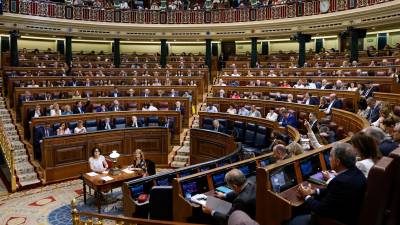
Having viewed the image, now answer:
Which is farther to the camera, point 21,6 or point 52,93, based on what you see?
point 21,6

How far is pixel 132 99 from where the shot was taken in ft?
35.8

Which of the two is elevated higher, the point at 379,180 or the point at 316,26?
the point at 316,26

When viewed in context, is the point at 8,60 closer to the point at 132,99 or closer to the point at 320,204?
the point at 132,99

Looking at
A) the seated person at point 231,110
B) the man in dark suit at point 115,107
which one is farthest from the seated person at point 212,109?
the man in dark suit at point 115,107

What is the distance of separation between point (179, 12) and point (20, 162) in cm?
1130

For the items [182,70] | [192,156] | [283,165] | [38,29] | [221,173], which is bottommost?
[192,156]

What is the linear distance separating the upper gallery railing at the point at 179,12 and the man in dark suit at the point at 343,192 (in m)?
11.1

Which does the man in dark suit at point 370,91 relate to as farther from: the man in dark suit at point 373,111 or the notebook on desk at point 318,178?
the notebook on desk at point 318,178

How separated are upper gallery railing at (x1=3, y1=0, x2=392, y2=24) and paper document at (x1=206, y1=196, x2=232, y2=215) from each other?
10955 mm

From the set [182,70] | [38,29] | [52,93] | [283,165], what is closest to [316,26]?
[182,70]

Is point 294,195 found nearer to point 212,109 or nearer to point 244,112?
point 244,112

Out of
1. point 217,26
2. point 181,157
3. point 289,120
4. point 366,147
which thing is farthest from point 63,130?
point 217,26

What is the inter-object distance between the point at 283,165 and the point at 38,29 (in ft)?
47.0

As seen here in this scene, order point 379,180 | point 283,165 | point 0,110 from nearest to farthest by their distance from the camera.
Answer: point 379,180 → point 283,165 → point 0,110
